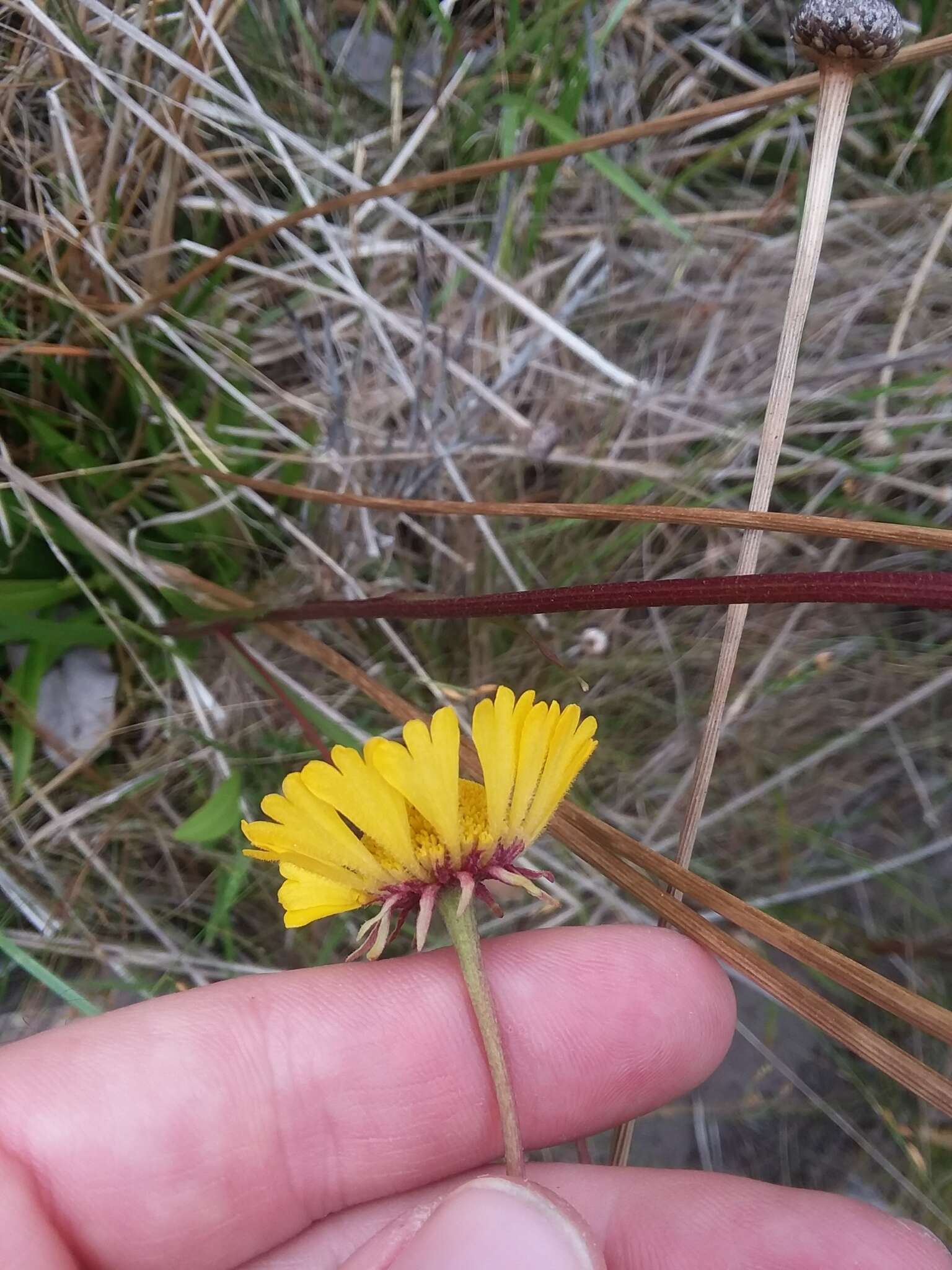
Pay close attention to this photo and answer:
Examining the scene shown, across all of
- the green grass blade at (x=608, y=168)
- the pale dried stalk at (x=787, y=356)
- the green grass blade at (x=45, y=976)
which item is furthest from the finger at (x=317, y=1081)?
the green grass blade at (x=608, y=168)

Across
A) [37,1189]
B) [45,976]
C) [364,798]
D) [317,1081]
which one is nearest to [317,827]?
[364,798]

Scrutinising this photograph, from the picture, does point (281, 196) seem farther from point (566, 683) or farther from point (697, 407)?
point (566, 683)

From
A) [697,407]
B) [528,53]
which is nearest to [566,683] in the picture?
[697,407]

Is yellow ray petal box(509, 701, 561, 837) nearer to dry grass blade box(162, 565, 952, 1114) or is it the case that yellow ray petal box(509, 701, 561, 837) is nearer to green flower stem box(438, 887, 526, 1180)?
green flower stem box(438, 887, 526, 1180)

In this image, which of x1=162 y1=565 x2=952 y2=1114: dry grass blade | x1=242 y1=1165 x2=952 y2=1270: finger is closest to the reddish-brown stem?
x1=162 y1=565 x2=952 y2=1114: dry grass blade

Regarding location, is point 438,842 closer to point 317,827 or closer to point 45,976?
point 317,827

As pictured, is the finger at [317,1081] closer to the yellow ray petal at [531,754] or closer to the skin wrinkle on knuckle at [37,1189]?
the skin wrinkle on knuckle at [37,1189]

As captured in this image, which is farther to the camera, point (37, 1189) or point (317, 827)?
point (37, 1189)
